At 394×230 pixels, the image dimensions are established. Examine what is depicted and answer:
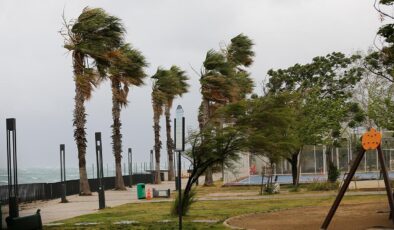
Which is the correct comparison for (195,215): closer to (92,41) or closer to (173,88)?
(92,41)

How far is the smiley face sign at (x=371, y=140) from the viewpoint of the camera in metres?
13.0

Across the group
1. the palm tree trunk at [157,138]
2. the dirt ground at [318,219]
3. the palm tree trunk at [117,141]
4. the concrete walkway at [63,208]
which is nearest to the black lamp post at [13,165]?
the concrete walkway at [63,208]

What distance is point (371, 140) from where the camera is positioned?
1307 centimetres

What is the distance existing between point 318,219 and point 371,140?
395 cm

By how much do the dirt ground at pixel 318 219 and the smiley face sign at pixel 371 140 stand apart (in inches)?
75.2

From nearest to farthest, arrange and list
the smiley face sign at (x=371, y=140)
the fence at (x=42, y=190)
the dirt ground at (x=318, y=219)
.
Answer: the smiley face sign at (x=371, y=140)
the dirt ground at (x=318, y=219)
the fence at (x=42, y=190)

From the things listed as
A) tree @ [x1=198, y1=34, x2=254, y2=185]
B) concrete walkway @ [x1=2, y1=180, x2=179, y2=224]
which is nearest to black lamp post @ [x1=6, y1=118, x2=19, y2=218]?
concrete walkway @ [x1=2, y1=180, x2=179, y2=224]

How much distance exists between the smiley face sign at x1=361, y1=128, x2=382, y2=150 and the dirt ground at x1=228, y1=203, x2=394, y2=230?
191 centimetres

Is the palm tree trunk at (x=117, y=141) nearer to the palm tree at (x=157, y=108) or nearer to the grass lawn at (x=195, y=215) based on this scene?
the palm tree at (x=157, y=108)

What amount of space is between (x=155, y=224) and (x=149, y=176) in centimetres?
3987

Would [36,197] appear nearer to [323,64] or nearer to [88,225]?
[88,225]

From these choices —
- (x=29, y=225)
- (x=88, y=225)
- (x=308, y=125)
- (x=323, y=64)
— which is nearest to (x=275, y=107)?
(x=88, y=225)

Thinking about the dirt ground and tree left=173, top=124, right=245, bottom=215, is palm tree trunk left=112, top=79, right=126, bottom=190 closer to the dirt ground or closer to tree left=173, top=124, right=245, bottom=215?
tree left=173, top=124, right=245, bottom=215

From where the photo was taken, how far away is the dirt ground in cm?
1451
